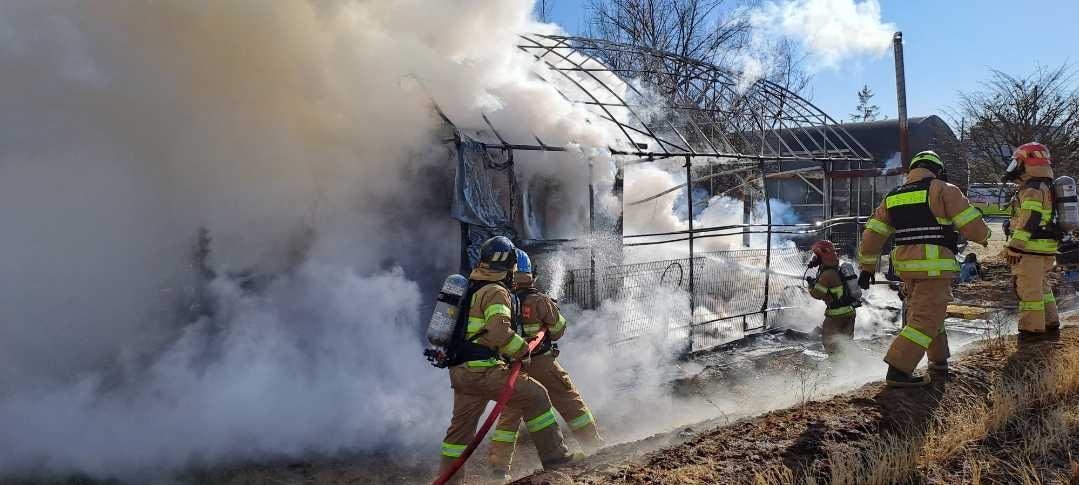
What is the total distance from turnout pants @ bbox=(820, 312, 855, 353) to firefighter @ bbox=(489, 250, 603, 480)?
314cm

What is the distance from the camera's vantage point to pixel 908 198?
4.78 metres

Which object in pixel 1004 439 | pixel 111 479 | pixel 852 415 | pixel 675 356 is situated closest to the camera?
pixel 1004 439

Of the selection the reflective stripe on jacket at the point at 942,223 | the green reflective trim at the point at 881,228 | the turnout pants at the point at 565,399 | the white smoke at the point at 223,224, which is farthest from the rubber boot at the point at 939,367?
the white smoke at the point at 223,224

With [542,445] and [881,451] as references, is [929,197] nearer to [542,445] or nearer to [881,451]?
[881,451]

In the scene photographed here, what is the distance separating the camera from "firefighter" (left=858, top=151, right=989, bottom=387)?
15.1 ft

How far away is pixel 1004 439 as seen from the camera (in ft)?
12.1

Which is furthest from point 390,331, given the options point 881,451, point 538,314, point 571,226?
point 881,451

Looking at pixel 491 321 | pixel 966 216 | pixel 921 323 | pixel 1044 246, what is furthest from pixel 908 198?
pixel 491 321

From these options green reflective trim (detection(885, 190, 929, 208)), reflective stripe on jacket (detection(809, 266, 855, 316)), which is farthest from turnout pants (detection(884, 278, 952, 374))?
reflective stripe on jacket (detection(809, 266, 855, 316))

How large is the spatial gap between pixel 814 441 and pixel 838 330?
10.7 ft

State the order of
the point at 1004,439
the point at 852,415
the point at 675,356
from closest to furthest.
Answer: the point at 1004,439 → the point at 852,415 → the point at 675,356

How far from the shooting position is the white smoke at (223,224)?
4996mm

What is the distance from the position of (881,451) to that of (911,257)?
5.99 ft

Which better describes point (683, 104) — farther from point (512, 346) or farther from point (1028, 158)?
point (512, 346)
